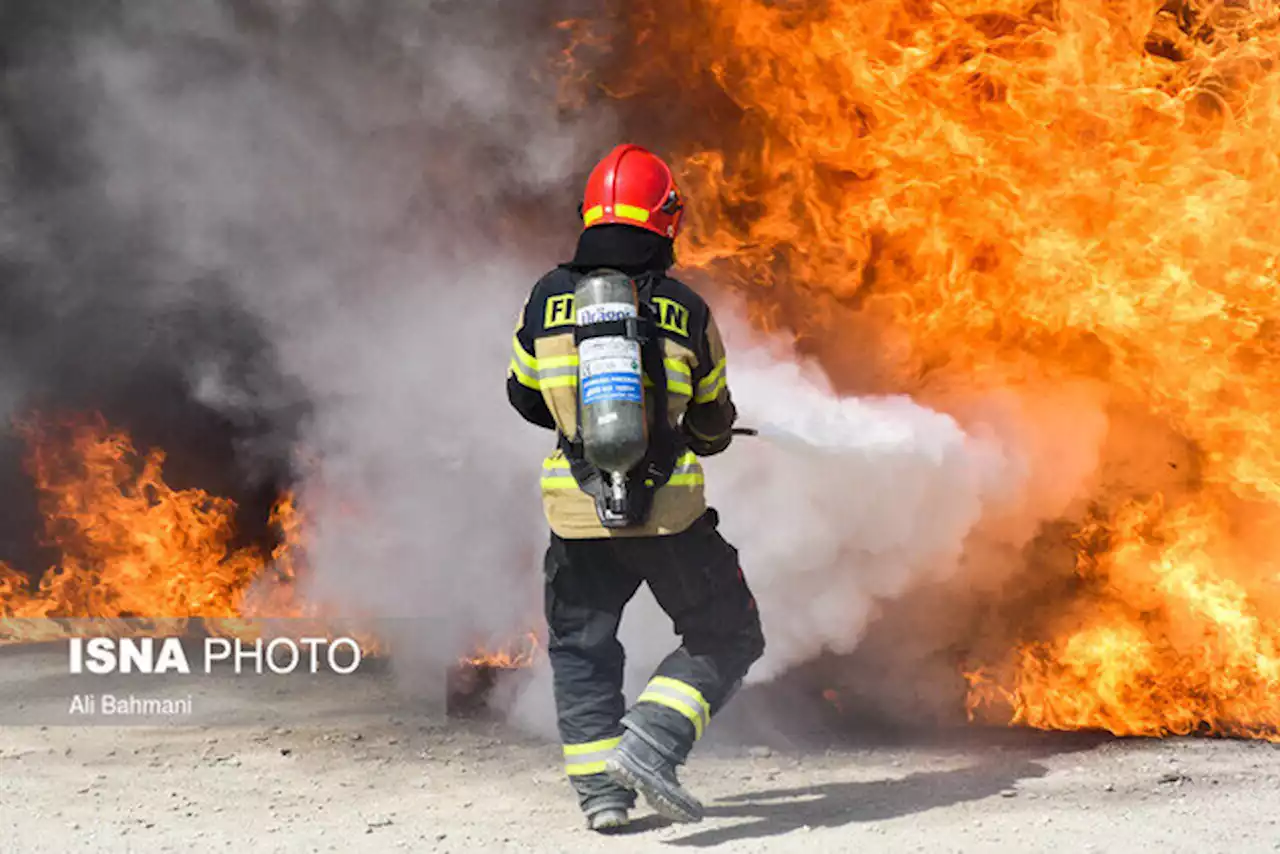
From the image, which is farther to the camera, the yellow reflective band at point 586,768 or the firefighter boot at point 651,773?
the yellow reflective band at point 586,768

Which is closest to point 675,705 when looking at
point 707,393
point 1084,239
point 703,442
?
point 703,442

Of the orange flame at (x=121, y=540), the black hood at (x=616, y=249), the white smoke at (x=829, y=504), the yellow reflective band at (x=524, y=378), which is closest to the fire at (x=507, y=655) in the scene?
the white smoke at (x=829, y=504)

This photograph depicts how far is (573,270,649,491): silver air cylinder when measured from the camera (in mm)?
5480

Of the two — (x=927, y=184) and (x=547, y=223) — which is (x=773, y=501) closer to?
(x=927, y=184)

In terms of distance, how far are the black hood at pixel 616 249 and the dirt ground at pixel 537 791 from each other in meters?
2.12

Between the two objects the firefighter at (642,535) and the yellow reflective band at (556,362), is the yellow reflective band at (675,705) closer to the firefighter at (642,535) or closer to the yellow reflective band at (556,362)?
the firefighter at (642,535)

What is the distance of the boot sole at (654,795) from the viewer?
5.57 metres

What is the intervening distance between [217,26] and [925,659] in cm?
583

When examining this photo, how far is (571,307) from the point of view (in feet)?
18.8

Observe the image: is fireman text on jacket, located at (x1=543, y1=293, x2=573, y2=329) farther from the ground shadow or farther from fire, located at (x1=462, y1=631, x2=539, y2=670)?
fire, located at (x1=462, y1=631, x2=539, y2=670)

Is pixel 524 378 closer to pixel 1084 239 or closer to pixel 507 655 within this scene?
pixel 507 655

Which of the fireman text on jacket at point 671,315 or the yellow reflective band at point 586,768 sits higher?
the fireman text on jacket at point 671,315

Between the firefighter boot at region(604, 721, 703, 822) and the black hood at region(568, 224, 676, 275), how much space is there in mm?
1704

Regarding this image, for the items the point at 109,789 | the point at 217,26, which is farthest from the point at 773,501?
the point at 217,26
